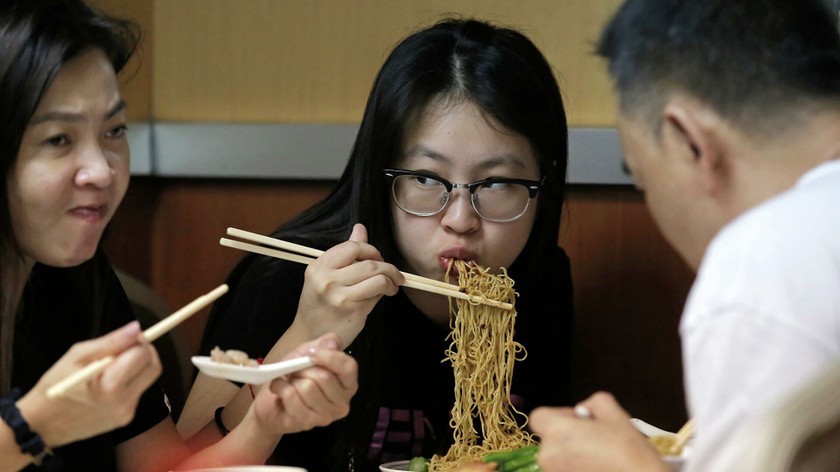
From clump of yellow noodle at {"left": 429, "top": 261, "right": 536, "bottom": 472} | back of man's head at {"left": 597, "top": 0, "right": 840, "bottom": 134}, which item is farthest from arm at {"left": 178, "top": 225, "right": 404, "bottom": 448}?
back of man's head at {"left": 597, "top": 0, "right": 840, "bottom": 134}

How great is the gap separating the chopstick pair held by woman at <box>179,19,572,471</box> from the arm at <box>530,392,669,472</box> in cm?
81

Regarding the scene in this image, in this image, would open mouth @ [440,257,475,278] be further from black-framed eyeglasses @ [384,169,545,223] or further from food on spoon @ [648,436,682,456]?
food on spoon @ [648,436,682,456]

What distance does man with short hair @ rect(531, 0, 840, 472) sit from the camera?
3.92 ft

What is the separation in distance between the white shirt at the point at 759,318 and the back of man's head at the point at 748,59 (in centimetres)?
16

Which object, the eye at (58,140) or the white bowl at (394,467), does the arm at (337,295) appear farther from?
the eye at (58,140)

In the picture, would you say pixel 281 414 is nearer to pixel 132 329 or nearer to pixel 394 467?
pixel 394 467

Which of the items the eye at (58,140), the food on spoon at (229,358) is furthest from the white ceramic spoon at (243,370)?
the eye at (58,140)

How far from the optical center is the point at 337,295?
210 centimetres

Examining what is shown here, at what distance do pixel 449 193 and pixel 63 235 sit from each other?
893 millimetres

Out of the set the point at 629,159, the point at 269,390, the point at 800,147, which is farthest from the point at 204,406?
the point at 800,147

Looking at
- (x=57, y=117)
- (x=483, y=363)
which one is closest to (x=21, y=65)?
(x=57, y=117)

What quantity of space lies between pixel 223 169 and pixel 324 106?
0.41 metres

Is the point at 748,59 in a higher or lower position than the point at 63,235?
higher

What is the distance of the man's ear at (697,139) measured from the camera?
4.48 feet
